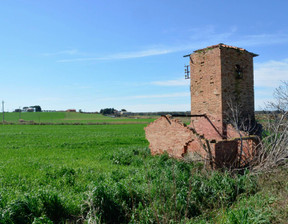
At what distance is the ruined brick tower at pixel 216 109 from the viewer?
37.9ft

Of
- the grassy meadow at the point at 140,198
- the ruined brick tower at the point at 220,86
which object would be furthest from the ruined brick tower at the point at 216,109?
the grassy meadow at the point at 140,198

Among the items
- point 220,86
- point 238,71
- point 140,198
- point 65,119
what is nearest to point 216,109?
point 220,86

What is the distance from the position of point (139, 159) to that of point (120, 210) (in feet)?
20.8

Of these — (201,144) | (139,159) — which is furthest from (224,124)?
(139,159)

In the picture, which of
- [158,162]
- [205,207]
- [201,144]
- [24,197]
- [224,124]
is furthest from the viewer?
[224,124]

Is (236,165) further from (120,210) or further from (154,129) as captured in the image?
(120,210)

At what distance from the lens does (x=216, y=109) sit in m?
12.8

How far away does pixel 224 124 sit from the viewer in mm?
12695

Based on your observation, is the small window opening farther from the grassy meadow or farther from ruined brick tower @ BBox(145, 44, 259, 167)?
the grassy meadow

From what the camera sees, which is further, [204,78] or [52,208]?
[204,78]

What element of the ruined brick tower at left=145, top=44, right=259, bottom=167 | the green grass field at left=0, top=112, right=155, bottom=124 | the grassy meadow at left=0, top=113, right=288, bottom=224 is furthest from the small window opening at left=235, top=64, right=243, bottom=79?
the green grass field at left=0, top=112, right=155, bottom=124

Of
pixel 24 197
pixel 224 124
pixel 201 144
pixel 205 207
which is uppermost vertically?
pixel 224 124

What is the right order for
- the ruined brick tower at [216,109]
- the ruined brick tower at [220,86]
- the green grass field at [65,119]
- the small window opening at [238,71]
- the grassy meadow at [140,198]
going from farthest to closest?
the green grass field at [65,119], the small window opening at [238,71], the ruined brick tower at [220,86], the ruined brick tower at [216,109], the grassy meadow at [140,198]

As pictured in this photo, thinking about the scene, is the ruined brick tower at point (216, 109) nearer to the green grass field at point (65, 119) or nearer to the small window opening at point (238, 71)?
the small window opening at point (238, 71)
